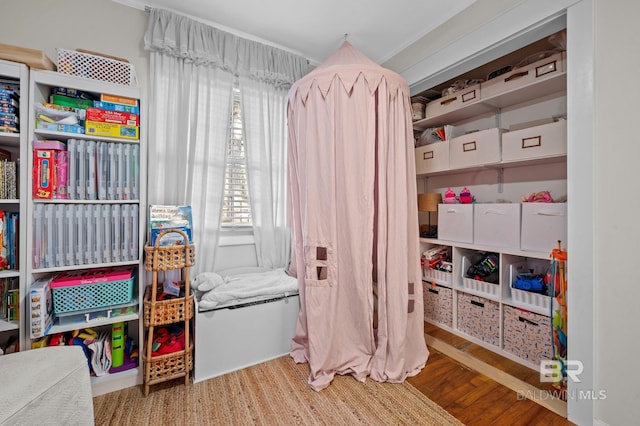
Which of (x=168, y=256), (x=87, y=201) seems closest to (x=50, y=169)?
(x=87, y=201)

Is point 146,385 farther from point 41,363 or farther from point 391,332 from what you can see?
point 391,332

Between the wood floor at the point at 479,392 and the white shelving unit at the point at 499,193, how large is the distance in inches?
5.1

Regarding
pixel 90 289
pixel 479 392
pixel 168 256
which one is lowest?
pixel 479 392

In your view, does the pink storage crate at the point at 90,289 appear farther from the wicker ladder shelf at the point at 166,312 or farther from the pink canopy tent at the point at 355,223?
the pink canopy tent at the point at 355,223

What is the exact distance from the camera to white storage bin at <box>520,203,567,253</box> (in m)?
1.70

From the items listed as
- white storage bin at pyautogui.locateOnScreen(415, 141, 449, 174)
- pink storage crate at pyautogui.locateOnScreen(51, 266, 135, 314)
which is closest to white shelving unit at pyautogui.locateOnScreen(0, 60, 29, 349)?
pink storage crate at pyautogui.locateOnScreen(51, 266, 135, 314)

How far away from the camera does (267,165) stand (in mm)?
2422

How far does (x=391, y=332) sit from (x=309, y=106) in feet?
5.19

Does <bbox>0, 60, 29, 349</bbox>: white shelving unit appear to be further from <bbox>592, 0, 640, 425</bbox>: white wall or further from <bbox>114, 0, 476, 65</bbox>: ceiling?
<bbox>592, 0, 640, 425</bbox>: white wall

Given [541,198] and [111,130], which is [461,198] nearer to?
[541,198]

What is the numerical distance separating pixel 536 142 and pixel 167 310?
99.6 inches

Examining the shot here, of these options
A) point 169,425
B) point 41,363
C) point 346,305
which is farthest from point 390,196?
point 41,363

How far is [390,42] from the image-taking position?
2.42 m

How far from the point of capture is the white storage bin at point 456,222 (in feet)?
7.24
